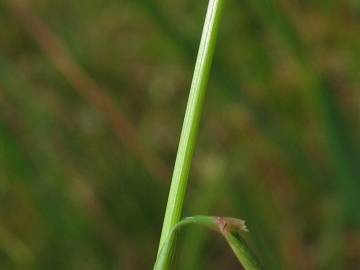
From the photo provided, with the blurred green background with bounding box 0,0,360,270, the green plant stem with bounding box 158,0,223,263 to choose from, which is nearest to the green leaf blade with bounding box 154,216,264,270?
the green plant stem with bounding box 158,0,223,263

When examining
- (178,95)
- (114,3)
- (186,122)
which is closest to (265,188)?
(178,95)

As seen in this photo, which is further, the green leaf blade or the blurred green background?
the blurred green background

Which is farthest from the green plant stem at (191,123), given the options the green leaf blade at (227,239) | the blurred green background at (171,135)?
the blurred green background at (171,135)

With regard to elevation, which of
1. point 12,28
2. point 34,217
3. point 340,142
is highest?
point 12,28

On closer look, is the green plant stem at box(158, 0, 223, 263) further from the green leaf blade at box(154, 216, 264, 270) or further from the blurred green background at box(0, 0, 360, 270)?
the blurred green background at box(0, 0, 360, 270)

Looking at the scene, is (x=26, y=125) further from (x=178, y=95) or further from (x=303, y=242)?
(x=303, y=242)

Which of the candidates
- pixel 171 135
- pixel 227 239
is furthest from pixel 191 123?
pixel 171 135

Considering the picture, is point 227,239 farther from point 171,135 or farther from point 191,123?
point 171,135
